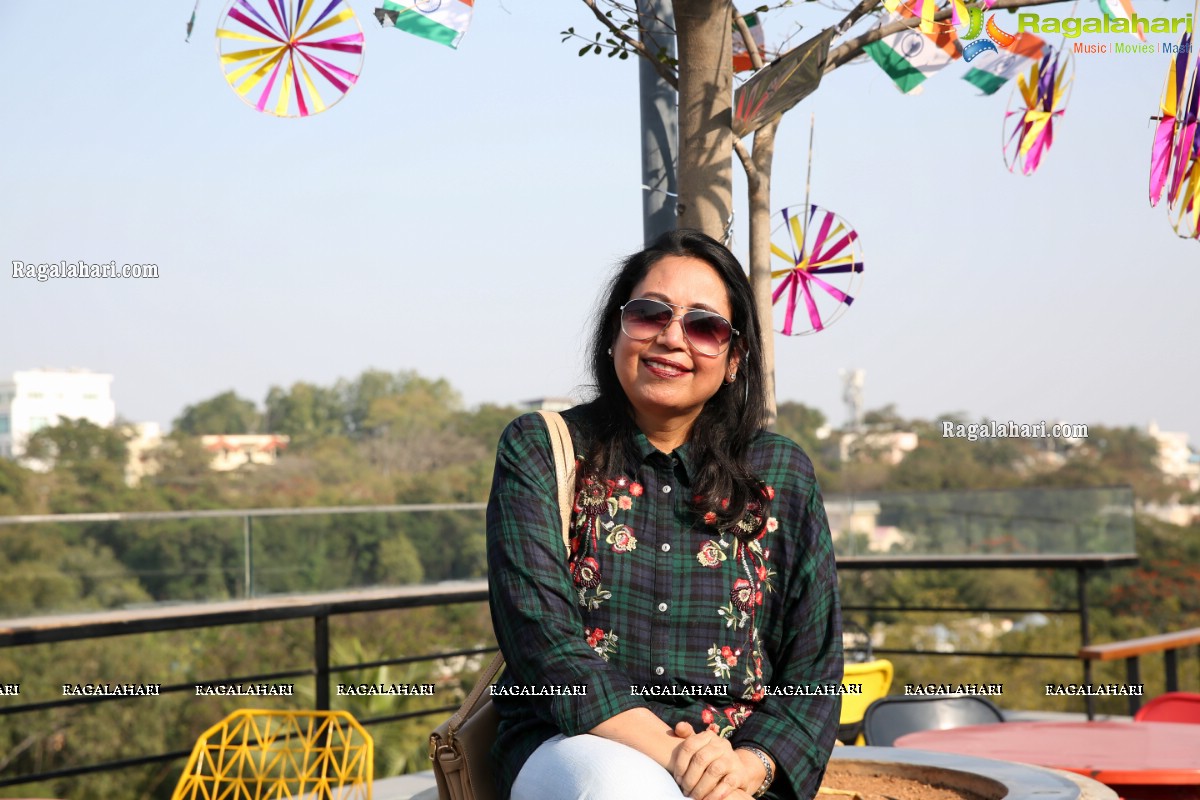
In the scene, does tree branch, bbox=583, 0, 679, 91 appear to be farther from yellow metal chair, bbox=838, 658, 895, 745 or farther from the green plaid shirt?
yellow metal chair, bbox=838, 658, 895, 745

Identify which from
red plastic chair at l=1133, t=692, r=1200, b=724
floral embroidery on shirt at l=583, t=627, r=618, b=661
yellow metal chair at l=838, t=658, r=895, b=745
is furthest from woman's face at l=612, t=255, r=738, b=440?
yellow metal chair at l=838, t=658, r=895, b=745

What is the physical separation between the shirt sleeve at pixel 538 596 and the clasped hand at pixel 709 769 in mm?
102

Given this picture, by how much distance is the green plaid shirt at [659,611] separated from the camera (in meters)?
1.71

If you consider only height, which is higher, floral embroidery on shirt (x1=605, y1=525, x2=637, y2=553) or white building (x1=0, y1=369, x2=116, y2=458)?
white building (x1=0, y1=369, x2=116, y2=458)

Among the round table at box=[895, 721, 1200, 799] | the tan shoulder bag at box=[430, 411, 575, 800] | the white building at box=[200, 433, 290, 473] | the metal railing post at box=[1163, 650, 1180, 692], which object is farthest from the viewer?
the white building at box=[200, 433, 290, 473]

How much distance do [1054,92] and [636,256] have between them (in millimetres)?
1959

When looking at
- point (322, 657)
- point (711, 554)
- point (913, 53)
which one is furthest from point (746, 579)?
point (322, 657)

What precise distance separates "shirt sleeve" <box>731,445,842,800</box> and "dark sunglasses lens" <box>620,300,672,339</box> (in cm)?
31

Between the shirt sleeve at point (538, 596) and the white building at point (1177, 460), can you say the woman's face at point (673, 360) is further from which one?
the white building at point (1177, 460)

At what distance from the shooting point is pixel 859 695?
4402 mm

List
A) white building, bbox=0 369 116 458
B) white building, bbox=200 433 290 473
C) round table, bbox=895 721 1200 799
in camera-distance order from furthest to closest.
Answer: white building, bbox=200 433 290 473, white building, bbox=0 369 116 458, round table, bbox=895 721 1200 799

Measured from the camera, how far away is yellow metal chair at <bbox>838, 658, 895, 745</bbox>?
4.34 m

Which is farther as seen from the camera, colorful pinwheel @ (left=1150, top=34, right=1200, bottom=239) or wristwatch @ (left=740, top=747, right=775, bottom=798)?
colorful pinwheel @ (left=1150, top=34, right=1200, bottom=239)

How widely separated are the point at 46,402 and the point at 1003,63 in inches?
1200
